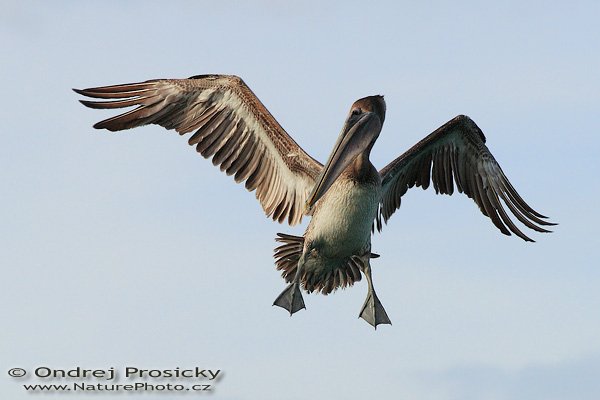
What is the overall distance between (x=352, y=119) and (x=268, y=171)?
4.71ft

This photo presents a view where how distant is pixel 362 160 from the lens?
1009 centimetres

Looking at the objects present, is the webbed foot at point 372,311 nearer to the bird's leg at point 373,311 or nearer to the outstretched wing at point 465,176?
the bird's leg at point 373,311

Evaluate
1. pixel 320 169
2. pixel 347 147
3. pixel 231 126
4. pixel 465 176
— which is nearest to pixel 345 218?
pixel 347 147

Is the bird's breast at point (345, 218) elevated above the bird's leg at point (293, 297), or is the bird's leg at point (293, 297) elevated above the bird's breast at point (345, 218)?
the bird's breast at point (345, 218)

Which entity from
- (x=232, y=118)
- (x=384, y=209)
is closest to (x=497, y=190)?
(x=384, y=209)

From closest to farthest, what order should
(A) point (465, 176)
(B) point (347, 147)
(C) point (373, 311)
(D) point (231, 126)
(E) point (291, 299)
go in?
(B) point (347, 147)
(E) point (291, 299)
(C) point (373, 311)
(D) point (231, 126)
(A) point (465, 176)

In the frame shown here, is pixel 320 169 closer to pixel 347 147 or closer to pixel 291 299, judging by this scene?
pixel 347 147

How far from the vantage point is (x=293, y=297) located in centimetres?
1049

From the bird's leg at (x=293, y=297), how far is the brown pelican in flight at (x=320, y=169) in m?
0.01

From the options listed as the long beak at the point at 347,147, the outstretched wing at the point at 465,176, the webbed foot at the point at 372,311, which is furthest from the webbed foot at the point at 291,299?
the outstretched wing at the point at 465,176

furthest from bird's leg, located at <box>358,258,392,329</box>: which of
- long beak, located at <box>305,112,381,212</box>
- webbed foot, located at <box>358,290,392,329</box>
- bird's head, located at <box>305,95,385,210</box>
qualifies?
bird's head, located at <box>305,95,385,210</box>

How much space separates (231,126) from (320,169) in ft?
3.87

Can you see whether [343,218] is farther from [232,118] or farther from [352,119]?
[232,118]

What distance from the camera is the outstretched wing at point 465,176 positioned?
11789 millimetres
